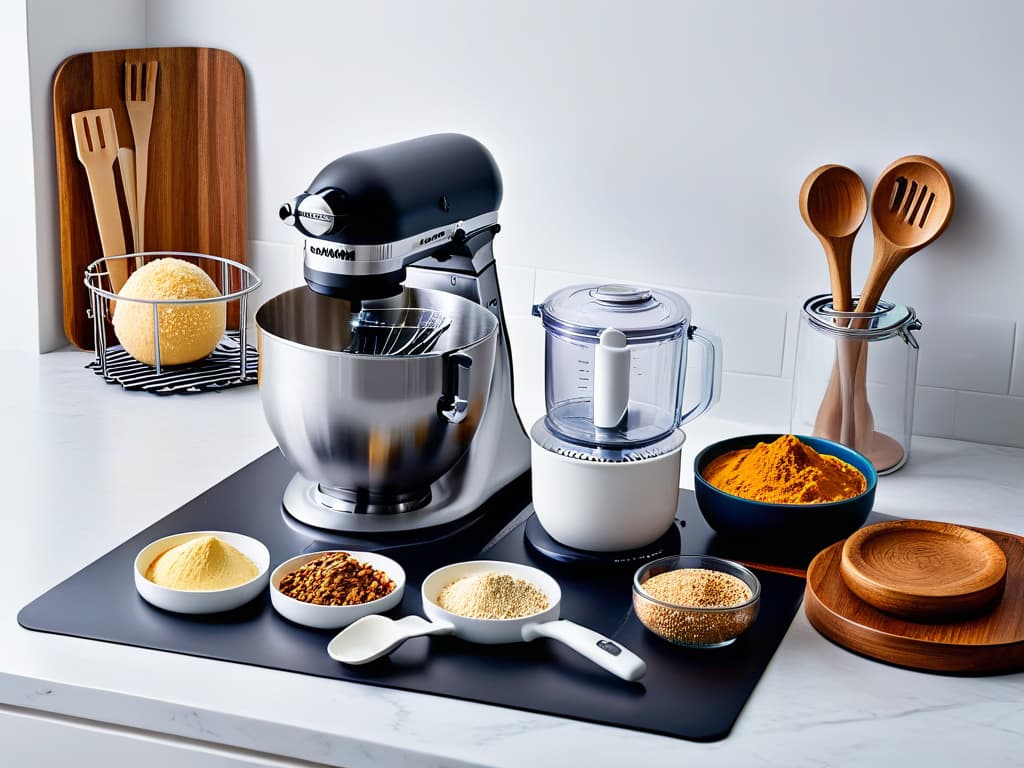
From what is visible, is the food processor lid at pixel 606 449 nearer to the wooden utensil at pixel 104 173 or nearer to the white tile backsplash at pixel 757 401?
the white tile backsplash at pixel 757 401

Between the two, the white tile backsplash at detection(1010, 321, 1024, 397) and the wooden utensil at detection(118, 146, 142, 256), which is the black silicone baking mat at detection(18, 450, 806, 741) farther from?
the wooden utensil at detection(118, 146, 142, 256)

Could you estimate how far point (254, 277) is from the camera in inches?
69.4

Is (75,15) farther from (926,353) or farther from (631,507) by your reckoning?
(926,353)

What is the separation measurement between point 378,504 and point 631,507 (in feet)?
0.86

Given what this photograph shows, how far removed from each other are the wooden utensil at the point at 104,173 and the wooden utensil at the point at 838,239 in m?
0.94

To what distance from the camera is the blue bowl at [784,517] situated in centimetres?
116

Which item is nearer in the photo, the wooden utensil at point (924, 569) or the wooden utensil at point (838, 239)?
the wooden utensil at point (924, 569)

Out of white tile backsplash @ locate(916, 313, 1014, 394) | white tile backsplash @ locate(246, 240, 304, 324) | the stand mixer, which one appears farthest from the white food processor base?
white tile backsplash @ locate(246, 240, 304, 324)

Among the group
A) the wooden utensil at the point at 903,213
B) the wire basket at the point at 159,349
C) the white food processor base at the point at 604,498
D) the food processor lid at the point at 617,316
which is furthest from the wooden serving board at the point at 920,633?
the wire basket at the point at 159,349

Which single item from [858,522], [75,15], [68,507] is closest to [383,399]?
[68,507]

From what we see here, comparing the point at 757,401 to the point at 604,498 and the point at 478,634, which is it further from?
the point at 478,634

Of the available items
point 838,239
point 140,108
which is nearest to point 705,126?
point 838,239

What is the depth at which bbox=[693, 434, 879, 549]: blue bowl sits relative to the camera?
1.16 metres

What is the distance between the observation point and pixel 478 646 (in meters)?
1.01
